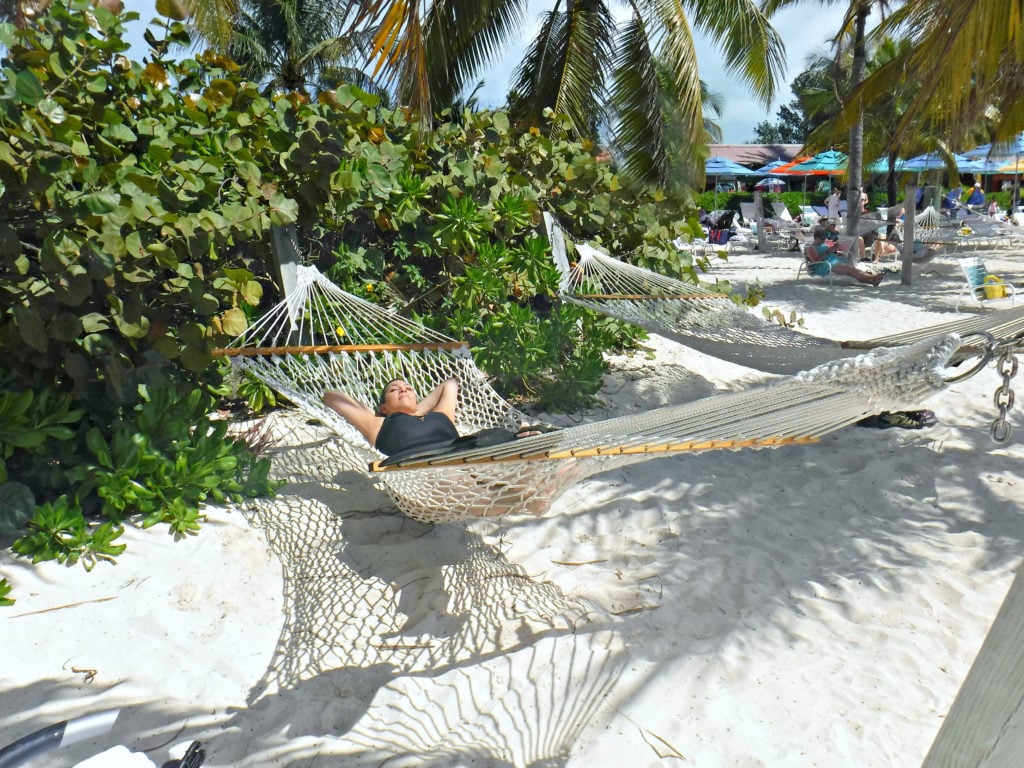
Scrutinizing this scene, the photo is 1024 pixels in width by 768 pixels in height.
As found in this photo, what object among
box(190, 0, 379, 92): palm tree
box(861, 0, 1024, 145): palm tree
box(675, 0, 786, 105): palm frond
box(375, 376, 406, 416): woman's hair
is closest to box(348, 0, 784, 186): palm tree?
box(675, 0, 786, 105): palm frond

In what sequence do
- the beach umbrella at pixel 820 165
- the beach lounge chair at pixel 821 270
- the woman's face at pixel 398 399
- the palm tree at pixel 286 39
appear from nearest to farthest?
1. the woman's face at pixel 398 399
2. the beach lounge chair at pixel 821 270
3. the palm tree at pixel 286 39
4. the beach umbrella at pixel 820 165

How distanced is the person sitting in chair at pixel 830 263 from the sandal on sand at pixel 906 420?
4629mm

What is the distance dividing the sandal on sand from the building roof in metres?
17.7

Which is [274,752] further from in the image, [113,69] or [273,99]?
[273,99]

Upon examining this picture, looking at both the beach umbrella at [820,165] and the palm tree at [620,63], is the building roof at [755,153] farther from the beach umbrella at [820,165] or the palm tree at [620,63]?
the palm tree at [620,63]

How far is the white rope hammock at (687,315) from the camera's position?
3000 mm

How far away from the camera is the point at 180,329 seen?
92.6 inches

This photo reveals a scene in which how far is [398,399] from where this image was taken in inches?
105

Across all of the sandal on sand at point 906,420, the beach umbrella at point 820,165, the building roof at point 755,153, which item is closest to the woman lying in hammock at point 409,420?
the sandal on sand at point 906,420

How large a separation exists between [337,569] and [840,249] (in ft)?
23.5

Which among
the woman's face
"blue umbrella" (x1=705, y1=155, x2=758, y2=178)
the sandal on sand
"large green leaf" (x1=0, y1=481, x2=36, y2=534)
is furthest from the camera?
"blue umbrella" (x1=705, y1=155, x2=758, y2=178)

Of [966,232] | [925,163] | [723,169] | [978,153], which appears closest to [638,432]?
[966,232]

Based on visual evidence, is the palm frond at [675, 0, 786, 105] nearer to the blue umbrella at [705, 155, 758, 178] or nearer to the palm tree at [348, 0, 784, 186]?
the palm tree at [348, 0, 784, 186]

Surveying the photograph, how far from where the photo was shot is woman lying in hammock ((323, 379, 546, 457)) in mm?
2373
